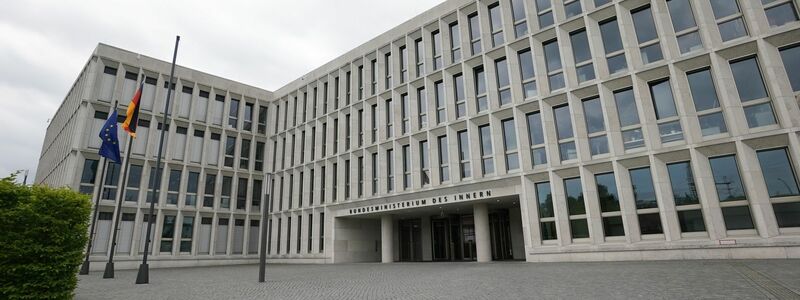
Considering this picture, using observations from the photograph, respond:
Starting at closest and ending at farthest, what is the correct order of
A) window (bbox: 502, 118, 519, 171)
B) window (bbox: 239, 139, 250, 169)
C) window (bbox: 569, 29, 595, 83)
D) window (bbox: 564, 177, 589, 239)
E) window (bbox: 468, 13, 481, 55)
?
window (bbox: 564, 177, 589, 239) < window (bbox: 569, 29, 595, 83) < window (bbox: 502, 118, 519, 171) < window (bbox: 468, 13, 481, 55) < window (bbox: 239, 139, 250, 169)

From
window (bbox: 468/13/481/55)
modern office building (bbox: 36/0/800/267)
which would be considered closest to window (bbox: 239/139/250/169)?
modern office building (bbox: 36/0/800/267)

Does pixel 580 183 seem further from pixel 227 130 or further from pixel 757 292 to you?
pixel 227 130

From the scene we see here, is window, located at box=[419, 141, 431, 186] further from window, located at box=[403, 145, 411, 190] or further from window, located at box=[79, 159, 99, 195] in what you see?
window, located at box=[79, 159, 99, 195]

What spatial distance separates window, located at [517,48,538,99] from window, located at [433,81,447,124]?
474 cm

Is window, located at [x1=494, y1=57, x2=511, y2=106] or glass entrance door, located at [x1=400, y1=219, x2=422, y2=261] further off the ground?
window, located at [x1=494, y1=57, x2=511, y2=106]

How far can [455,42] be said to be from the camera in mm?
25094

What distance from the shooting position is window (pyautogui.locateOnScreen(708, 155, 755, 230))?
49.0ft

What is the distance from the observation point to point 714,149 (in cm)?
1572

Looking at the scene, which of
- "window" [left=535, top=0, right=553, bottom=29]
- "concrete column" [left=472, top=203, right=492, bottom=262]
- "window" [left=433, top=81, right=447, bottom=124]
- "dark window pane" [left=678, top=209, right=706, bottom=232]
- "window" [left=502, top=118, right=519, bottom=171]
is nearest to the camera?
"dark window pane" [left=678, top=209, right=706, bottom=232]

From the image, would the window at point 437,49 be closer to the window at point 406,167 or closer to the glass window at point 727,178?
the window at point 406,167

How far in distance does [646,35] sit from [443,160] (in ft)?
37.6

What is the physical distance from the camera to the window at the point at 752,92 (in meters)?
15.2

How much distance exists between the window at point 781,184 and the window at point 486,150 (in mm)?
10604

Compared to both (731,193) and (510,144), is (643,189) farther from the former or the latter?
(510,144)
